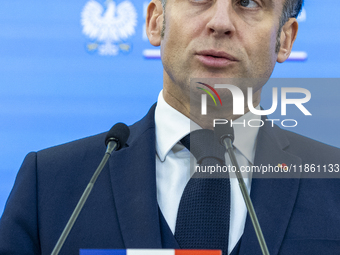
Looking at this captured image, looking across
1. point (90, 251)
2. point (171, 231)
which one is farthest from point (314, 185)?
point (90, 251)

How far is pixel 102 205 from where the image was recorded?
4.12 ft

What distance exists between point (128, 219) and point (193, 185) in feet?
0.76

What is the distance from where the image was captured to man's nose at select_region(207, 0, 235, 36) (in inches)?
51.2

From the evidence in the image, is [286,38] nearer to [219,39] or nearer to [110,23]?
[219,39]

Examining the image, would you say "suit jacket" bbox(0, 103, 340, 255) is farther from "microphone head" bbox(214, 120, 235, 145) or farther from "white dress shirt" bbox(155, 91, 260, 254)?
"microphone head" bbox(214, 120, 235, 145)

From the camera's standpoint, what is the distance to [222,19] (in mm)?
1308

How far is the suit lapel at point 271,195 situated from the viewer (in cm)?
117

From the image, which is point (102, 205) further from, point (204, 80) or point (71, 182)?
point (204, 80)

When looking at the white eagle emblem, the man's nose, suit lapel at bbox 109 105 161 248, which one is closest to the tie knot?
suit lapel at bbox 109 105 161 248

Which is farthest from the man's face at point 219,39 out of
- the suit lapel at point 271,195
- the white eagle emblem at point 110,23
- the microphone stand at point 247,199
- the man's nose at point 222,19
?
the white eagle emblem at point 110,23

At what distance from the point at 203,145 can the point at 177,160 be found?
0.12m

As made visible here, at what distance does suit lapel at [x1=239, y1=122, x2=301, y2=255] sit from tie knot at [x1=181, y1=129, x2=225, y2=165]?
153 mm

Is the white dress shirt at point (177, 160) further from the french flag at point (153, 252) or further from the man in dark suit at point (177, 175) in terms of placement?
the french flag at point (153, 252)

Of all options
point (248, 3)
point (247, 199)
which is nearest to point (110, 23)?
point (248, 3)
